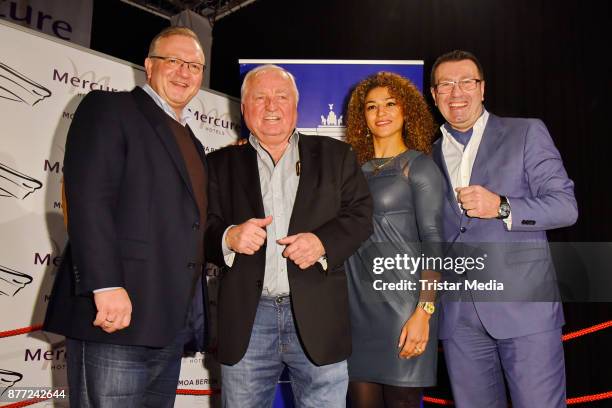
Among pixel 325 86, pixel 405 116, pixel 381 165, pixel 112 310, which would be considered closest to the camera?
pixel 112 310

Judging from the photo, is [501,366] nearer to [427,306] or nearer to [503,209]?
[427,306]

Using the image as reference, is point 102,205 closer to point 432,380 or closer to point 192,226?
point 192,226

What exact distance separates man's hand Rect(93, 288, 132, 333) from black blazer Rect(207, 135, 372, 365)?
0.40 meters

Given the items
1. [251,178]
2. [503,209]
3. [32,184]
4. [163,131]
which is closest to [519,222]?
[503,209]

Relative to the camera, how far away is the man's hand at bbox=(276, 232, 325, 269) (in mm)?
1793

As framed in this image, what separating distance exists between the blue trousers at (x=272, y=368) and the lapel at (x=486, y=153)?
1.17 meters

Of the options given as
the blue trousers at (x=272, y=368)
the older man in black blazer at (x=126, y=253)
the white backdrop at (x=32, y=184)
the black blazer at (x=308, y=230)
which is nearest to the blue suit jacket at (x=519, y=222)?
the black blazer at (x=308, y=230)

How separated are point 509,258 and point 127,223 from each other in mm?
1743

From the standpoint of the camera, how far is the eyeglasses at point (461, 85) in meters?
2.53

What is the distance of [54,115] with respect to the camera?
10.9 ft

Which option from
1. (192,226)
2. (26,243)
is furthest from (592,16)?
(26,243)

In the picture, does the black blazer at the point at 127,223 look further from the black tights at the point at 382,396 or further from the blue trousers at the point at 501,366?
the blue trousers at the point at 501,366

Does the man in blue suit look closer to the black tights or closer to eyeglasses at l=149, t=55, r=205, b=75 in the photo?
the black tights

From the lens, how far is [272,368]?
6.34 ft
